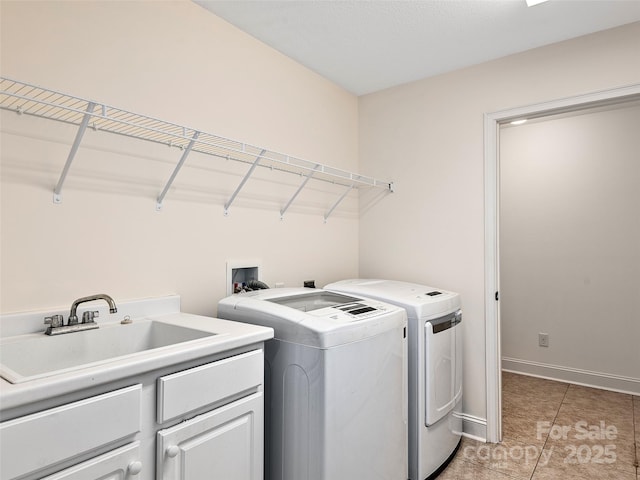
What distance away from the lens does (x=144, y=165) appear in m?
1.69

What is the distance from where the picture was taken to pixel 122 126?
1.57 metres

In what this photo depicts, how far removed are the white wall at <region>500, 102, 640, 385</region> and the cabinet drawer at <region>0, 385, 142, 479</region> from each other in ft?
11.8

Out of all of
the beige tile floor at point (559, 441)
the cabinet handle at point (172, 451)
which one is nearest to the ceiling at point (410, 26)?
the cabinet handle at point (172, 451)

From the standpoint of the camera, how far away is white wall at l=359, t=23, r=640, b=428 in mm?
2193

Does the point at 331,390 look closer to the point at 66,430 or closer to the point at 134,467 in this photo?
the point at 134,467

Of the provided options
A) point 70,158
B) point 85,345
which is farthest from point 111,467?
point 70,158

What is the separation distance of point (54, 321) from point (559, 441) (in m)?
2.81

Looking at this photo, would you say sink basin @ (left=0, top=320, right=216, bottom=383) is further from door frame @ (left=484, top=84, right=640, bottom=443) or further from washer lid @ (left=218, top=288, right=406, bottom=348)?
door frame @ (left=484, top=84, right=640, bottom=443)

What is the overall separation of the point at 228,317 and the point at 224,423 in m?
0.57

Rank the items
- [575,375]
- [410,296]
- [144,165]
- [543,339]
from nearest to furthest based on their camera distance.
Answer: [144,165] < [410,296] < [575,375] < [543,339]

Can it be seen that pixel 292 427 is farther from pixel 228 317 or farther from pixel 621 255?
pixel 621 255

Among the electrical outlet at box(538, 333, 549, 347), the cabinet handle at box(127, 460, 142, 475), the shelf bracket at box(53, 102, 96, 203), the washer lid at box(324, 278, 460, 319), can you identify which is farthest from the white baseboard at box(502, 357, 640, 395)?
the shelf bracket at box(53, 102, 96, 203)

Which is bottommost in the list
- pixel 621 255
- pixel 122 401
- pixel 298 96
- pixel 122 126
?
pixel 122 401

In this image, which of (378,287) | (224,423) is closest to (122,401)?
(224,423)
